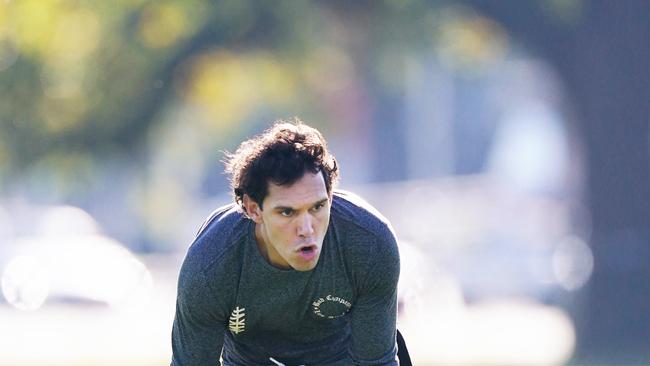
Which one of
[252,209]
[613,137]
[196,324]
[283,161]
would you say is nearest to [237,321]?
[196,324]

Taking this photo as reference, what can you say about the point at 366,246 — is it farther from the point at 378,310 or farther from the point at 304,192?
the point at 304,192

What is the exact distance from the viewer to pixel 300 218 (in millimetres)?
6746

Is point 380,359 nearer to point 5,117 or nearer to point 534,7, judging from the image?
point 5,117

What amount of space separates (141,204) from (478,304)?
6593 mm

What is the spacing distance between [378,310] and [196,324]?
0.75 meters

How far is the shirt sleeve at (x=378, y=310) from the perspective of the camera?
699 centimetres

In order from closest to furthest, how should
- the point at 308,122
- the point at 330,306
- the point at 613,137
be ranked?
the point at 330,306, the point at 308,122, the point at 613,137

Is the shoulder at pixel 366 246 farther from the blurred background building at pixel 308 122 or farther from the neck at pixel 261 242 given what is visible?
the blurred background building at pixel 308 122

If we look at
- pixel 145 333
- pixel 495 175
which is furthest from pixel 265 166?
pixel 495 175

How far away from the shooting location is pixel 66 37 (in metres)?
16.1

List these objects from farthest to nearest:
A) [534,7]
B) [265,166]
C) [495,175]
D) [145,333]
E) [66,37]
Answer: [495,175]
[145,333]
[534,7]
[66,37]
[265,166]

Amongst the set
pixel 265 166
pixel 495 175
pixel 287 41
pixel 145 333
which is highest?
pixel 495 175

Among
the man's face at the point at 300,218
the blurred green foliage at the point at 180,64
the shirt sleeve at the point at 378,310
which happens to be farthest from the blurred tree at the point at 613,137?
the man's face at the point at 300,218

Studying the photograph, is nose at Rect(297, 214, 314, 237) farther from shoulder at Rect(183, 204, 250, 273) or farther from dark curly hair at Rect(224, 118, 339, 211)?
shoulder at Rect(183, 204, 250, 273)
